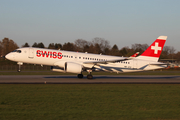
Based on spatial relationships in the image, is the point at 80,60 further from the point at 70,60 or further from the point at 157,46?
the point at 157,46

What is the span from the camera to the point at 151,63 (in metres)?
33.6

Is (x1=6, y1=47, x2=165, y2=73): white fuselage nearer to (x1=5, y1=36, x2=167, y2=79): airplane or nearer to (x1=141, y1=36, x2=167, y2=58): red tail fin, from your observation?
(x1=5, y1=36, x2=167, y2=79): airplane

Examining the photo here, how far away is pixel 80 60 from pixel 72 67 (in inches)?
119

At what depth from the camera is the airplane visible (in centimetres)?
3058

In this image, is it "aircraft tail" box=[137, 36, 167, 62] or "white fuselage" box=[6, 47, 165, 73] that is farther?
"aircraft tail" box=[137, 36, 167, 62]

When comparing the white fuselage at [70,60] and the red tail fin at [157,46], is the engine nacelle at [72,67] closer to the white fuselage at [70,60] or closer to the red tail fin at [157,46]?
the white fuselage at [70,60]

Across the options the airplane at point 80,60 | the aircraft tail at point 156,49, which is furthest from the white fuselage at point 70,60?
the aircraft tail at point 156,49

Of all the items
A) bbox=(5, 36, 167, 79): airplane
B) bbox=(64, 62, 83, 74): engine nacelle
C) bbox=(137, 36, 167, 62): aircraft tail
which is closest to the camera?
bbox=(64, 62, 83, 74): engine nacelle

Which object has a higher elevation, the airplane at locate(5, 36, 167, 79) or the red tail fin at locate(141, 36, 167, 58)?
the red tail fin at locate(141, 36, 167, 58)

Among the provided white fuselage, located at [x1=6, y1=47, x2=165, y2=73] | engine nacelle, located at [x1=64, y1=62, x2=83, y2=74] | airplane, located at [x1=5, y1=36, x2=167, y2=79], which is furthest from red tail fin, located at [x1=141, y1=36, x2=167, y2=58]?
engine nacelle, located at [x1=64, y1=62, x2=83, y2=74]
